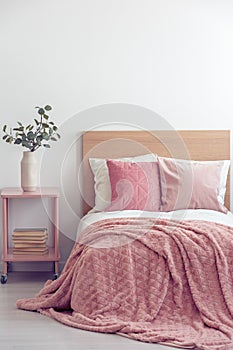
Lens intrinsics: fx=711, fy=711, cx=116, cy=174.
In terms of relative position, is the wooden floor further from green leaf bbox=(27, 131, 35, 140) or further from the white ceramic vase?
green leaf bbox=(27, 131, 35, 140)

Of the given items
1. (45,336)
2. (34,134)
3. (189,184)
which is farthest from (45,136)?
(45,336)


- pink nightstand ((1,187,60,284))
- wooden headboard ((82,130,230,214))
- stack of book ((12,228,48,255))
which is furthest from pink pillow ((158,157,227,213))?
stack of book ((12,228,48,255))

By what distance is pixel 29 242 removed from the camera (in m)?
4.77

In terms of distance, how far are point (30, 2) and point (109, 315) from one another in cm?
239

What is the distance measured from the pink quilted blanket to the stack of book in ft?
2.79

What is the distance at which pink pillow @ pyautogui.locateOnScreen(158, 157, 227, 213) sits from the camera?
15.5 feet

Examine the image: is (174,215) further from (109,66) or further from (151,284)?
(109,66)

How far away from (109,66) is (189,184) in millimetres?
1024

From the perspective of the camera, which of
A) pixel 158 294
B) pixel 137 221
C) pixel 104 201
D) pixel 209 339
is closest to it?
pixel 209 339

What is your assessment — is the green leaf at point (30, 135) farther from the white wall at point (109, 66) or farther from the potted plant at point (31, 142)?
the white wall at point (109, 66)

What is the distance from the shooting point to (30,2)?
4.98 meters

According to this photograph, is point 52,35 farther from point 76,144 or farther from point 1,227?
point 1,227

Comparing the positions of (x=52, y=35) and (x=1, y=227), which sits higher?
(x=52, y=35)

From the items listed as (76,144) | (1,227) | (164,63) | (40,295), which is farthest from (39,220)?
(164,63)
